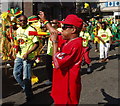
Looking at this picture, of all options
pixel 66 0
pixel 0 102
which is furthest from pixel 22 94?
pixel 66 0

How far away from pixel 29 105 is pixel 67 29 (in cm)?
215

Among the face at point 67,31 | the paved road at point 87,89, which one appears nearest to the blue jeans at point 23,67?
the paved road at point 87,89

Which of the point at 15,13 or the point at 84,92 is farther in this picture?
the point at 15,13

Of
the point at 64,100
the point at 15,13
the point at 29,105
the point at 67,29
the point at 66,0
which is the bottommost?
the point at 29,105

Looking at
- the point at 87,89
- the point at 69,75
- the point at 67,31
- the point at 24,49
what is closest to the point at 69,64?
the point at 69,75

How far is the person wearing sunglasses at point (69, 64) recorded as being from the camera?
2695mm

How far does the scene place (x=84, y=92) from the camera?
502cm

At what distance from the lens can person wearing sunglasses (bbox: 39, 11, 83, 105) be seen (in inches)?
106

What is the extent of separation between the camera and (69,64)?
2.72 metres

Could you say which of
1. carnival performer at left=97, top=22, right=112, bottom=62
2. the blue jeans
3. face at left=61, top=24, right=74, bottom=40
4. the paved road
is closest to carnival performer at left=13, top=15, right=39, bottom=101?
the blue jeans

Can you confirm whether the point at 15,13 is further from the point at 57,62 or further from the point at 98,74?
the point at 57,62

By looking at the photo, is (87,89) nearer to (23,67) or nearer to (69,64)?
(23,67)

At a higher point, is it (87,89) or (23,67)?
(23,67)

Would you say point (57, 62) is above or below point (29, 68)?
above
